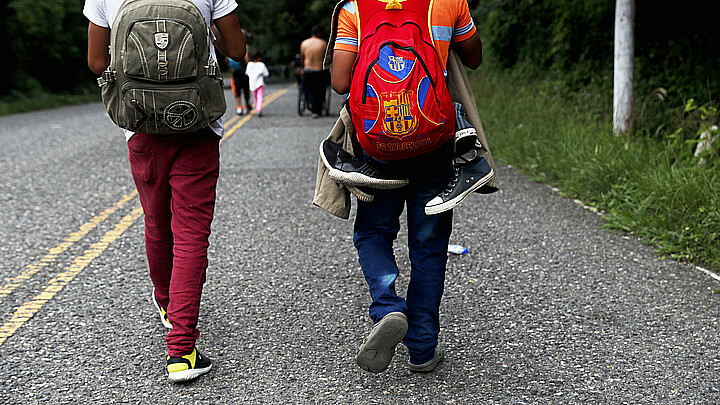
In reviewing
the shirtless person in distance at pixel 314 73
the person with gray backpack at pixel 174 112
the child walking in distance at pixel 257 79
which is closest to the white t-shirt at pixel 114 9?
the person with gray backpack at pixel 174 112

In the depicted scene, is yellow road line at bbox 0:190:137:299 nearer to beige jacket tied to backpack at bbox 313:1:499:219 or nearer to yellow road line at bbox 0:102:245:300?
yellow road line at bbox 0:102:245:300

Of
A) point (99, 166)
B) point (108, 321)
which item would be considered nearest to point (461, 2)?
point (108, 321)

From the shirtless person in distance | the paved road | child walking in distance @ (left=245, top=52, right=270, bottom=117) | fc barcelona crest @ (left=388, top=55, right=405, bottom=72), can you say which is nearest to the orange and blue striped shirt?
fc barcelona crest @ (left=388, top=55, right=405, bottom=72)

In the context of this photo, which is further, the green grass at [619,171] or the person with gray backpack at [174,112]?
the green grass at [619,171]

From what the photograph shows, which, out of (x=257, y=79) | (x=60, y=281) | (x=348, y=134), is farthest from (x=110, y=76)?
(x=257, y=79)

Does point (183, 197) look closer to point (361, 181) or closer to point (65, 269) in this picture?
point (361, 181)

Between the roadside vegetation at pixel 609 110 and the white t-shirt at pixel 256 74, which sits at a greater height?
the roadside vegetation at pixel 609 110

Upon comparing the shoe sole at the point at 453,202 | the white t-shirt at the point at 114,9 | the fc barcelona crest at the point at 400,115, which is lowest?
the shoe sole at the point at 453,202

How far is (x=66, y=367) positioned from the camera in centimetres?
335

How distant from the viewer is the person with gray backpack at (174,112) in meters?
2.87

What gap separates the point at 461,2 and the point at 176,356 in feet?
6.15

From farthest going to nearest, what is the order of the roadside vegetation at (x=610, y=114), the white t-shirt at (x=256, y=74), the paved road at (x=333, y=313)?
the white t-shirt at (x=256, y=74)
the roadside vegetation at (x=610, y=114)
the paved road at (x=333, y=313)

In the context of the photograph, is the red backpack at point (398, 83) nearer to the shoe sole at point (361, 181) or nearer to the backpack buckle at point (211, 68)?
the shoe sole at point (361, 181)

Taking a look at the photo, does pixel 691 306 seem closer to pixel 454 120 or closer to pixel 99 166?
pixel 454 120
